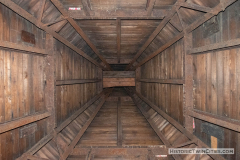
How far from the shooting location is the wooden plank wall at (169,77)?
396cm

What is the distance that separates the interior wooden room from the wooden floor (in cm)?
3

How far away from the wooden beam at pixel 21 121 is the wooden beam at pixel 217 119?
138 inches

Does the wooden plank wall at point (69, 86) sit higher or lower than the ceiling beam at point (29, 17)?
lower

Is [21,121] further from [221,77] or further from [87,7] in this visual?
[221,77]

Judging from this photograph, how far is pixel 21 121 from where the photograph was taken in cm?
282

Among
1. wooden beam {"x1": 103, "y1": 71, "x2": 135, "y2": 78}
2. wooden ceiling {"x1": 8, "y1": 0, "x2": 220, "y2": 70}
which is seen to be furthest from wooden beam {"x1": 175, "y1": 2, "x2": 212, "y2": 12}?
wooden beam {"x1": 103, "y1": 71, "x2": 135, "y2": 78}

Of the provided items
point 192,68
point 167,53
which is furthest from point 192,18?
point 167,53

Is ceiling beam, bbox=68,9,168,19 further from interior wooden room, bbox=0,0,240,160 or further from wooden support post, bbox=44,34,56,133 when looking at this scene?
wooden support post, bbox=44,34,56,133

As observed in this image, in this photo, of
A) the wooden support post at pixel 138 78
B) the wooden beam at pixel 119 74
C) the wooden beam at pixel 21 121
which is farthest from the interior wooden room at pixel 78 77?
the wooden beam at pixel 119 74

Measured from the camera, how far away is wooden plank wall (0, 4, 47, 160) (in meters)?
2.59

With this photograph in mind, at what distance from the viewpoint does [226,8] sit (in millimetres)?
2541

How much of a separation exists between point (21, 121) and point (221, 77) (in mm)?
4007

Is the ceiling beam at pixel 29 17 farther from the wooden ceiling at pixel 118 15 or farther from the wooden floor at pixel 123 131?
the wooden floor at pixel 123 131

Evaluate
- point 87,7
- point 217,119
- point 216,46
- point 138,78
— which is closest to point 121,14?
point 87,7
